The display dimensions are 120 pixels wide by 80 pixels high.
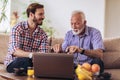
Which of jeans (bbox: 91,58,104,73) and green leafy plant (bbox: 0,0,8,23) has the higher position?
green leafy plant (bbox: 0,0,8,23)

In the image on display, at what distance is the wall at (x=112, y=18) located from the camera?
17.1 feet

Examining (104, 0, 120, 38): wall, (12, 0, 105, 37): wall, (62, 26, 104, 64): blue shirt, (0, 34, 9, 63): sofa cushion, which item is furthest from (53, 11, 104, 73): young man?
(104, 0, 120, 38): wall

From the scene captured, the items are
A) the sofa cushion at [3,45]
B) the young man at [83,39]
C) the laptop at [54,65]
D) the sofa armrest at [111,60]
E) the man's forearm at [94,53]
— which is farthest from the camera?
the sofa cushion at [3,45]

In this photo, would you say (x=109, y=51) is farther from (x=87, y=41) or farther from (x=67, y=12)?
(x=67, y=12)

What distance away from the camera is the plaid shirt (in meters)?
2.73

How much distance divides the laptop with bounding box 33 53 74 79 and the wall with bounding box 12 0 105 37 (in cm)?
298

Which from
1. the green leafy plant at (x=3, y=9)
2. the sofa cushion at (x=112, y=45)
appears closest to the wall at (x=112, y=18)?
the green leafy plant at (x=3, y=9)

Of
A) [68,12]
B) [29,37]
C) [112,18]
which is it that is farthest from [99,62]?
[112,18]

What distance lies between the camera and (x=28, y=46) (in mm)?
2832

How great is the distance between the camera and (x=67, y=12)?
5.02 metres

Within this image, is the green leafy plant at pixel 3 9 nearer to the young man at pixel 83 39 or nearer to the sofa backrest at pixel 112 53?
the young man at pixel 83 39

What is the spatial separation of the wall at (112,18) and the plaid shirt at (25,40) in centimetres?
255

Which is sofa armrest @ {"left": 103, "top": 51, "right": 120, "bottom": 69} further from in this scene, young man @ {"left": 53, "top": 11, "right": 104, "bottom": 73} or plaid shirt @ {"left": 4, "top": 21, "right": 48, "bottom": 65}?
plaid shirt @ {"left": 4, "top": 21, "right": 48, "bottom": 65}

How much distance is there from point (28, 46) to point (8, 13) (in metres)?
1.89
